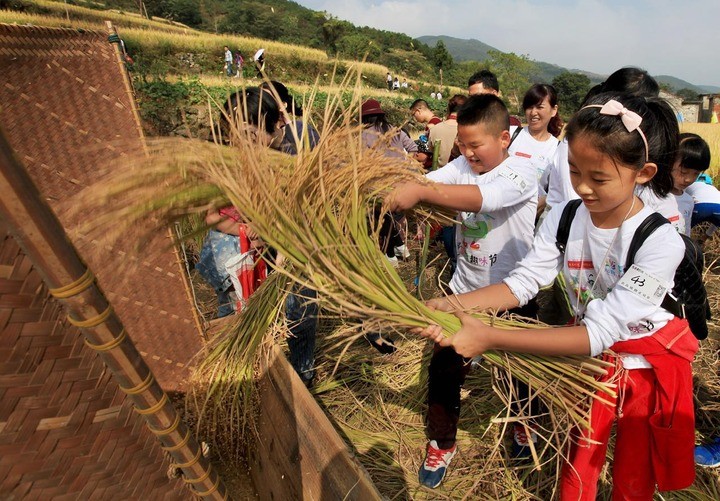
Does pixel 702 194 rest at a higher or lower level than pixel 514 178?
lower

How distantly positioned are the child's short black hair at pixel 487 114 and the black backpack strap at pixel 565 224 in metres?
0.50

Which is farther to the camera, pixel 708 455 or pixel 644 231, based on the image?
pixel 708 455

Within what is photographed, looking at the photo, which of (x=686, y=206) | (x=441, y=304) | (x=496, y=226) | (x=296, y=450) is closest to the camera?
(x=441, y=304)

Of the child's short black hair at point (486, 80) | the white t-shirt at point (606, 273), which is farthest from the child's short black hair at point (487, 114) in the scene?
the child's short black hair at point (486, 80)

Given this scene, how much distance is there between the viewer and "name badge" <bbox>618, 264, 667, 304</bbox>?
1.08 metres

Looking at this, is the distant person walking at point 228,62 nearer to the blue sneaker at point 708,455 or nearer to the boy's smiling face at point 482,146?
the boy's smiling face at point 482,146

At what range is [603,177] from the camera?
1.12m

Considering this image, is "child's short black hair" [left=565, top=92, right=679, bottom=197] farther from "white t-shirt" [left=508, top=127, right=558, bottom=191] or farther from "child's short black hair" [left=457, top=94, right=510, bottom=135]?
"white t-shirt" [left=508, top=127, right=558, bottom=191]

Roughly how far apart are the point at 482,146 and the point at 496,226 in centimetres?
36

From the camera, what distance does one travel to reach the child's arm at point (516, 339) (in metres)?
1.12

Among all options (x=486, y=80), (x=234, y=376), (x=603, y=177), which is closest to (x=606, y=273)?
(x=603, y=177)

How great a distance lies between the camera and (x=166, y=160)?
1038mm

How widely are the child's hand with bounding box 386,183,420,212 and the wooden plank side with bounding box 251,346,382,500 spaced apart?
0.74 m

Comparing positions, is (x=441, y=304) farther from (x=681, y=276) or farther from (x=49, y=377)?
(x=49, y=377)
